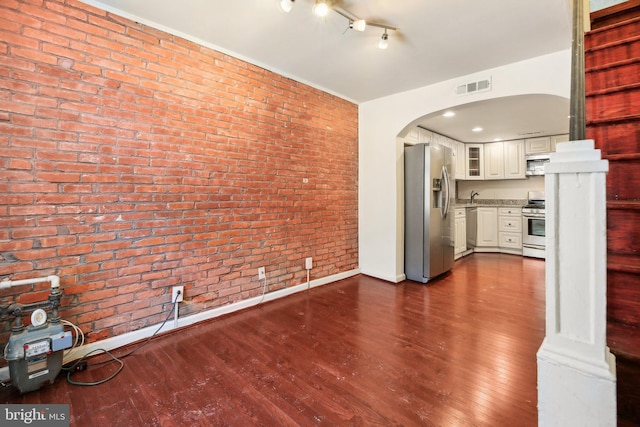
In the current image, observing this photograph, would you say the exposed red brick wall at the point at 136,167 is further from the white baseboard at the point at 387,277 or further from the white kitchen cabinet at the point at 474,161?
the white kitchen cabinet at the point at 474,161

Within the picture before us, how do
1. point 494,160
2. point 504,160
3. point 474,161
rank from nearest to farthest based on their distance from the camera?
point 504,160 < point 494,160 < point 474,161

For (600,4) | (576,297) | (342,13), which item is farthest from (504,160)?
(576,297)

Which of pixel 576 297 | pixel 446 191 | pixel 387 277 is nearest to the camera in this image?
pixel 576 297

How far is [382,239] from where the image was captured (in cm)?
395

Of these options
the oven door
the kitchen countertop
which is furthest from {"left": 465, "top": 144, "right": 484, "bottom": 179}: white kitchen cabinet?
the oven door

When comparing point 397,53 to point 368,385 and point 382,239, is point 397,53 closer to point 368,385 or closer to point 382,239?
point 382,239

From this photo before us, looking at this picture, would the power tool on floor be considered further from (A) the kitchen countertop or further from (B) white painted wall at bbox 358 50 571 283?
(A) the kitchen countertop

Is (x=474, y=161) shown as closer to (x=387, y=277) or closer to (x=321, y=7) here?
(x=387, y=277)

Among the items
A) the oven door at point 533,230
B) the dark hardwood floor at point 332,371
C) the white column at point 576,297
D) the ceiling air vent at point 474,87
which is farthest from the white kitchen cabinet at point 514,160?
the white column at point 576,297

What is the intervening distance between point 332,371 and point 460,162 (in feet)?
18.5

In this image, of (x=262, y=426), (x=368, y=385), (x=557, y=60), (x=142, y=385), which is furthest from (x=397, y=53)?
(x=142, y=385)

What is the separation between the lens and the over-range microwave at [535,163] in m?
5.44

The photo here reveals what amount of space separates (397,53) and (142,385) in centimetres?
335

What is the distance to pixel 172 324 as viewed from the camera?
239cm
